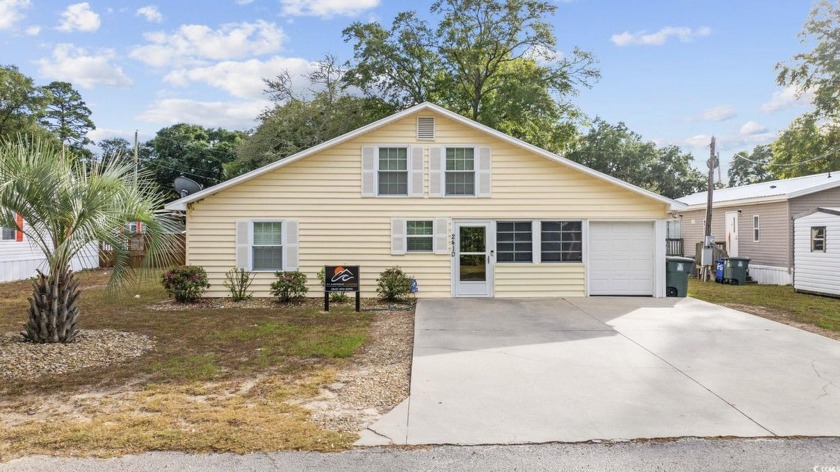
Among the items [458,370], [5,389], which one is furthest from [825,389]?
[5,389]

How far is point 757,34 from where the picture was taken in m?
16.8

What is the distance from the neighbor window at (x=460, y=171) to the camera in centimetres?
1248

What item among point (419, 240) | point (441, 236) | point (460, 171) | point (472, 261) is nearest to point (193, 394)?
point (419, 240)

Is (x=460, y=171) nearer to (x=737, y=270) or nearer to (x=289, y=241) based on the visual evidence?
(x=289, y=241)

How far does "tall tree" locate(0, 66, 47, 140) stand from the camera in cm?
2231

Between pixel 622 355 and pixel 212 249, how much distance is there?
9.76 metres

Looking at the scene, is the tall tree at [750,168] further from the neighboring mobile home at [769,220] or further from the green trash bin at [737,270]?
the green trash bin at [737,270]

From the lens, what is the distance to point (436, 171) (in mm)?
12422

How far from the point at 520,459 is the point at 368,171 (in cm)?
962

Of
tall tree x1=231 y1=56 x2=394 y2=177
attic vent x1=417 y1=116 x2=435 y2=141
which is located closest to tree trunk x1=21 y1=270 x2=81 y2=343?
attic vent x1=417 y1=116 x2=435 y2=141

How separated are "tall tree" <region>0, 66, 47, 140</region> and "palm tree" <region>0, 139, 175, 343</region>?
2024 centimetres

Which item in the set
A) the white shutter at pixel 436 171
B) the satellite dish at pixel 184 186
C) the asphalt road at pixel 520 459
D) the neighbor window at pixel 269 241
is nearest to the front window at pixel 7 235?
the satellite dish at pixel 184 186

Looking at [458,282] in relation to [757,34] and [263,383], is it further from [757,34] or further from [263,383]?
[757,34]

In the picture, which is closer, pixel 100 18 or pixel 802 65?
pixel 100 18
